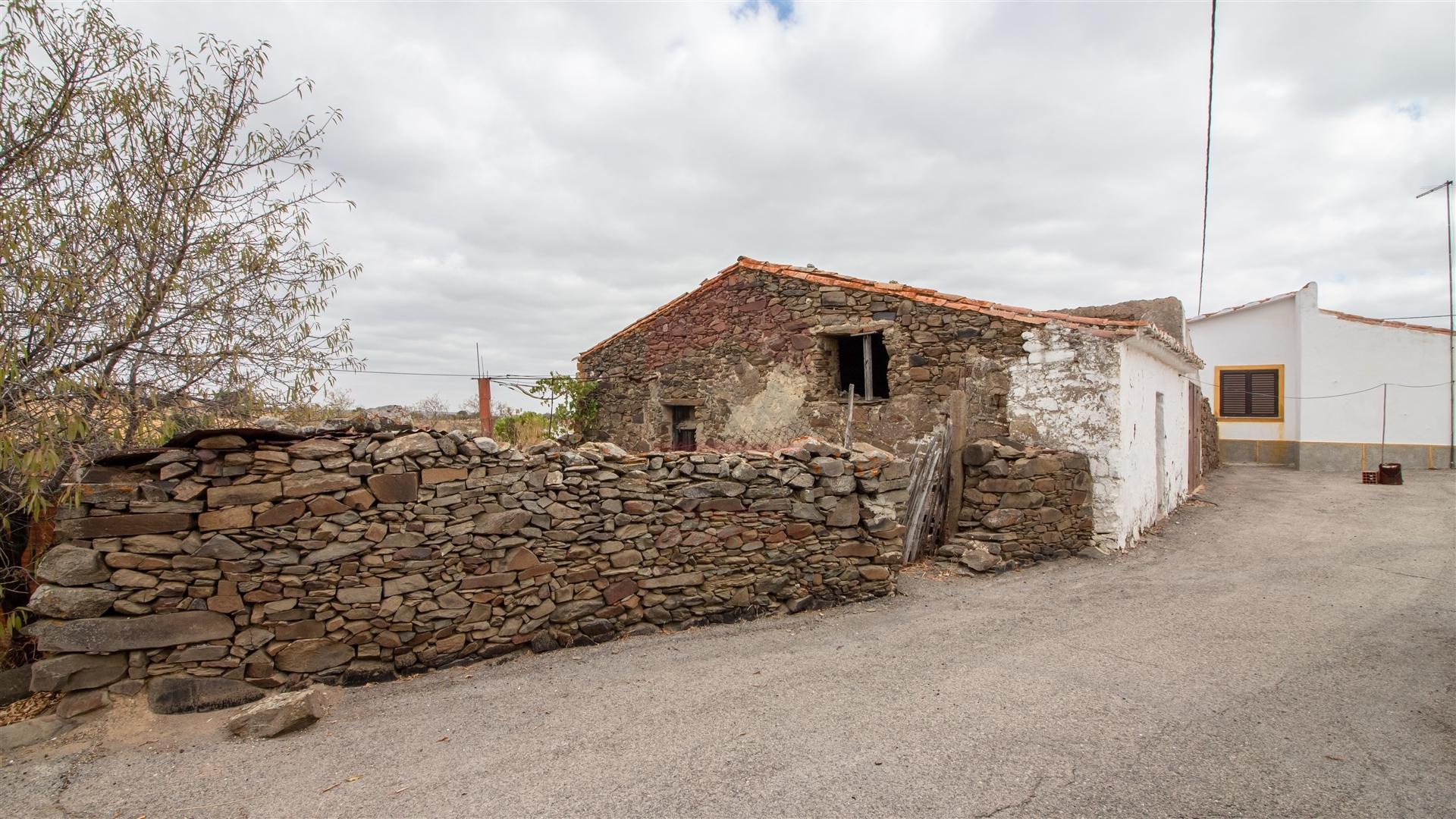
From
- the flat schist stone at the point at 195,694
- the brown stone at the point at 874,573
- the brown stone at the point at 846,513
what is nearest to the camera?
the flat schist stone at the point at 195,694

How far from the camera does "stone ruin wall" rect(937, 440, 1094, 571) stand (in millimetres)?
8078

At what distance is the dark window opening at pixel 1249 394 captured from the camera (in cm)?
1869

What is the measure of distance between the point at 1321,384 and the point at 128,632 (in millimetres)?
23372

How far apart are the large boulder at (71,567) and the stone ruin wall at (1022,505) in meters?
7.45

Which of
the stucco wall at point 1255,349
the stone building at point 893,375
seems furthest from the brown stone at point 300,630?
the stucco wall at point 1255,349

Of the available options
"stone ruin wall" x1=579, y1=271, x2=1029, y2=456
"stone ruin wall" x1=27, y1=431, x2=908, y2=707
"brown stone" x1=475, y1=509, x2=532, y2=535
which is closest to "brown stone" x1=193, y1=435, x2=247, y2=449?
"stone ruin wall" x1=27, y1=431, x2=908, y2=707

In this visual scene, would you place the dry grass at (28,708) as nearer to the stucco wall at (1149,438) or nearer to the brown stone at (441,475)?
the brown stone at (441,475)

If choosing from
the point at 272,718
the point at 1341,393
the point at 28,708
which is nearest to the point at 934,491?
the point at 272,718

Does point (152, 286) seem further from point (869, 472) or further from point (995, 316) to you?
point (995, 316)

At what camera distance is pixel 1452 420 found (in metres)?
16.3

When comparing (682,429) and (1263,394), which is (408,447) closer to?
(682,429)

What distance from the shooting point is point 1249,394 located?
19.0m

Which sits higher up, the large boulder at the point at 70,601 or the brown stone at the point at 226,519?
the brown stone at the point at 226,519

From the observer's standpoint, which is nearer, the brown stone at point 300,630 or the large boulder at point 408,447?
the brown stone at point 300,630
